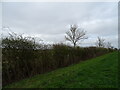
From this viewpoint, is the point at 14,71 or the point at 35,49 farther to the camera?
the point at 35,49

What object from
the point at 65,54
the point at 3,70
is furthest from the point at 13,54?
the point at 65,54

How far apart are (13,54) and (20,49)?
0.47 meters

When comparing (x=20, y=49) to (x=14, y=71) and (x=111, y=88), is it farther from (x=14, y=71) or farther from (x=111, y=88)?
(x=111, y=88)

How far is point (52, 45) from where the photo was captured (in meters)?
8.98

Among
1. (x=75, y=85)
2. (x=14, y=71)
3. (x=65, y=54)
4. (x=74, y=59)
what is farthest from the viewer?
(x=74, y=59)

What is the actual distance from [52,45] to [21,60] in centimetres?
→ 302

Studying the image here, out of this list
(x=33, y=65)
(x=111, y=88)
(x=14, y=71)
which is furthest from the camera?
(x=33, y=65)

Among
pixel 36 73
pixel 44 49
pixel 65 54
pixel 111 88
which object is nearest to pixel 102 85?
pixel 111 88

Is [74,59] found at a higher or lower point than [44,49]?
lower

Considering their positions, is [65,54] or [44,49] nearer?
[44,49]

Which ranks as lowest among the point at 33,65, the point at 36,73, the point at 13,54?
the point at 36,73

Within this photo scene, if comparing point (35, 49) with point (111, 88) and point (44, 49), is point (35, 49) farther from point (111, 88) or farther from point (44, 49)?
point (111, 88)

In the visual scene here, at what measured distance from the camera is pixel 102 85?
4027 millimetres

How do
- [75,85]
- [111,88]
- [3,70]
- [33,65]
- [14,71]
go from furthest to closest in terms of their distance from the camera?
1. [33,65]
2. [14,71]
3. [3,70]
4. [75,85]
5. [111,88]
